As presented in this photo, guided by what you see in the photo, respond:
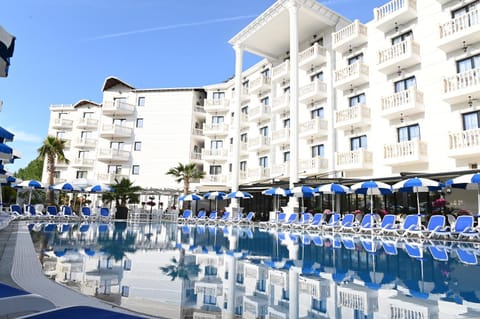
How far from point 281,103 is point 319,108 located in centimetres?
351

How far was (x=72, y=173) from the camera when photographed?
3947cm

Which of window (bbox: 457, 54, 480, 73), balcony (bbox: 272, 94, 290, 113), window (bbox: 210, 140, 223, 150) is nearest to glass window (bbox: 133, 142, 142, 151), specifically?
window (bbox: 210, 140, 223, 150)

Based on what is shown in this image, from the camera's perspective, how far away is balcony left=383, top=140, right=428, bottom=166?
686 inches

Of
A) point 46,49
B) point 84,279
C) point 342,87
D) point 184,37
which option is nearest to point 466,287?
point 84,279

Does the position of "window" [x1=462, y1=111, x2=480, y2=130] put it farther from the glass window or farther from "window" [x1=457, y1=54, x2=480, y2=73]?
the glass window

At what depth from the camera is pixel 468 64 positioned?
1688 centimetres

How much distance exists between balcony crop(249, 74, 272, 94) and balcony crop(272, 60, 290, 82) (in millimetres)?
1414

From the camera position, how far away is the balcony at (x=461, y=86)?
15648 millimetres

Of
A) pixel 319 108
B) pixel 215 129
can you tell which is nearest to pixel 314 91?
pixel 319 108

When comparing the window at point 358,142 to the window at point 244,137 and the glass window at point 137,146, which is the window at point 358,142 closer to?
the window at point 244,137

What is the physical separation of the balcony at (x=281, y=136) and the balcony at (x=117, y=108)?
1864 cm

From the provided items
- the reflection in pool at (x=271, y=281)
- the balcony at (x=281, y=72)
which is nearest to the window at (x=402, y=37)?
the balcony at (x=281, y=72)

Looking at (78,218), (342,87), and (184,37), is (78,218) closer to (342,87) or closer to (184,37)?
(184,37)

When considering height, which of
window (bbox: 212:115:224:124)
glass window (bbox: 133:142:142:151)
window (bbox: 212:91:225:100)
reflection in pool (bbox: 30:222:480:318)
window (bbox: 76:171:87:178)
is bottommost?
reflection in pool (bbox: 30:222:480:318)
